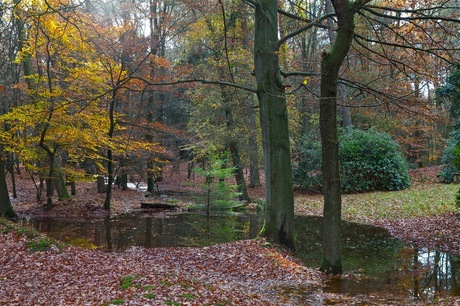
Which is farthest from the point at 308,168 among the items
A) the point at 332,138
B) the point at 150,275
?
the point at 150,275

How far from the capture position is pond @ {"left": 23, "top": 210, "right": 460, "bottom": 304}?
7.01 meters

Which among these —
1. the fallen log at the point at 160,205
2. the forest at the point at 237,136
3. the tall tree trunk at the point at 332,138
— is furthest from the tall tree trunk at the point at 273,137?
the fallen log at the point at 160,205

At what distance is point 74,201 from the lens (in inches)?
730

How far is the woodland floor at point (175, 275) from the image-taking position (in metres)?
5.72

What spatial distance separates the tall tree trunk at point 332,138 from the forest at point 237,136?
0.08ft

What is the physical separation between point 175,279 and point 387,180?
17475 mm

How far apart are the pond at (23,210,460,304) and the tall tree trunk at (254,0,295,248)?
39.7 inches

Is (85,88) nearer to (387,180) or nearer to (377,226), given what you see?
→ (377,226)

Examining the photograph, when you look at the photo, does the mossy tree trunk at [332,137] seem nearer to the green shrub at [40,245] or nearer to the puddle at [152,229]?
the puddle at [152,229]

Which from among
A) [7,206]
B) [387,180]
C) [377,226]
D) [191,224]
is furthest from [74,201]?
[387,180]

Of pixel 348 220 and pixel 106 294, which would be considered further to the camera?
pixel 348 220

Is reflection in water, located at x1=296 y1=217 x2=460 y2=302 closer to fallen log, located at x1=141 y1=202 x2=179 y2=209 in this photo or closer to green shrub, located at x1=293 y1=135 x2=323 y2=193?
fallen log, located at x1=141 y1=202 x2=179 y2=209

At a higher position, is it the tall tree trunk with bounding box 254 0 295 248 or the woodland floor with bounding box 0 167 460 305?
the tall tree trunk with bounding box 254 0 295 248

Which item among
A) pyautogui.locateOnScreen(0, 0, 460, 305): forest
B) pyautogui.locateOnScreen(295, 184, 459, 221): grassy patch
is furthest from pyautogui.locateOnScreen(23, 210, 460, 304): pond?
pyautogui.locateOnScreen(295, 184, 459, 221): grassy patch
